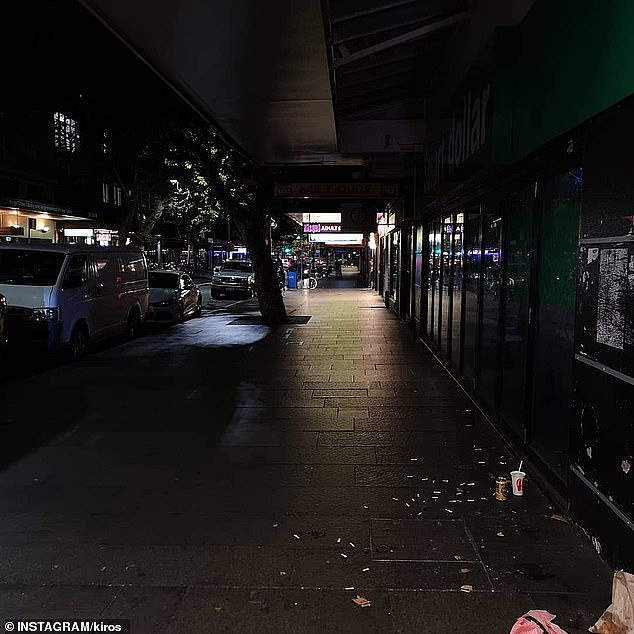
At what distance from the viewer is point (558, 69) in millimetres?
5078

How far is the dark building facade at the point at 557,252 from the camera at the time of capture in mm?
3615

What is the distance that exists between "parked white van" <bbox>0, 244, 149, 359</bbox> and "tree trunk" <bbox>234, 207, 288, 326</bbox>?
3.51 m

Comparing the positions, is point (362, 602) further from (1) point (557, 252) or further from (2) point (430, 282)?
(2) point (430, 282)

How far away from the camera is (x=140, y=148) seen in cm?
1830

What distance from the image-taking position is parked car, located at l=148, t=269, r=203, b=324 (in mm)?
17516

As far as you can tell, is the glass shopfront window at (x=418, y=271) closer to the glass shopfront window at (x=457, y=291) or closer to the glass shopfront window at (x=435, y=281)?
the glass shopfront window at (x=435, y=281)

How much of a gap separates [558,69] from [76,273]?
8999 millimetres

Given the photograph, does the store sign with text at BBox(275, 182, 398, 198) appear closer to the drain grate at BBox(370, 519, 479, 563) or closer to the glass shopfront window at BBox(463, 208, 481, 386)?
the glass shopfront window at BBox(463, 208, 481, 386)

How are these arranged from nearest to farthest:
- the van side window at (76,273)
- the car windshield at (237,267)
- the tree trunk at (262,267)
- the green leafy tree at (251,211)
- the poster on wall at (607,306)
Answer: the poster on wall at (607,306)
the van side window at (76,273)
the green leafy tree at (251,211)
the tree trunk at (262,267)
the car windshield at (237,267)

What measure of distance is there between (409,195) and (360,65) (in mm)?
6153

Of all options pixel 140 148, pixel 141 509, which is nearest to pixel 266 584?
pixel 141 509

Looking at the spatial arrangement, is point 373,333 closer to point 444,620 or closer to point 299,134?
point 299,134

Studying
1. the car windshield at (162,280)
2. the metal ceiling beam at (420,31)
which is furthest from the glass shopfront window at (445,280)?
the car windshield at (162,280)

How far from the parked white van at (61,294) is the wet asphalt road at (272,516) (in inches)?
74.7
